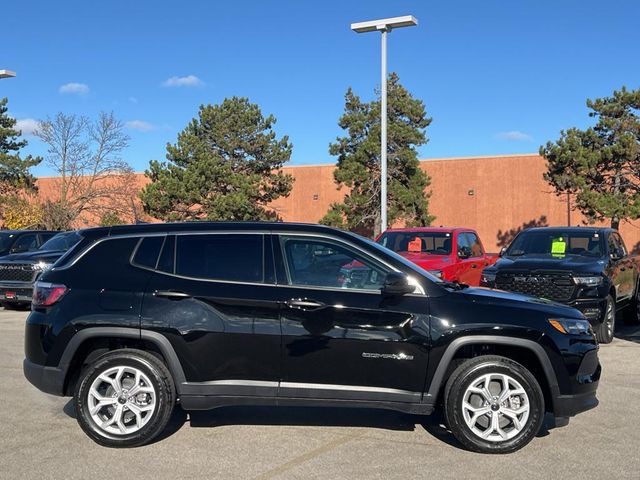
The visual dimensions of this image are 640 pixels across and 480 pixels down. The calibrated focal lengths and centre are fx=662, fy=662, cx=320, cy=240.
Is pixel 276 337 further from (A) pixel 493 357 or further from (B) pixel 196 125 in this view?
(B) pixel 196 125

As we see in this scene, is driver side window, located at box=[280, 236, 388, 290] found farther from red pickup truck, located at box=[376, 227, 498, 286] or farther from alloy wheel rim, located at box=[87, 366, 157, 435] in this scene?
red pickup truck, located at box=[376, 227, 498, 286]

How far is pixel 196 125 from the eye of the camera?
3353 centimetres

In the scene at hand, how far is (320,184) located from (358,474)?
35.0m

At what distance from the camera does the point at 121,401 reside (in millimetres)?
5336

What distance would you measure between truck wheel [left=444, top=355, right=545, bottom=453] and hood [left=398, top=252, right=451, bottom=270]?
6.08m

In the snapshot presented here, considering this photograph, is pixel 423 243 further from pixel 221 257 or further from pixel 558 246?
pixel 221 257

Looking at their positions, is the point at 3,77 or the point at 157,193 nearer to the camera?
the point at 3,77

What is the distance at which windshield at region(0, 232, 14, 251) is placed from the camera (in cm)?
1670

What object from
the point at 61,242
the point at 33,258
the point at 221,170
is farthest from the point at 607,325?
the point at 221,170

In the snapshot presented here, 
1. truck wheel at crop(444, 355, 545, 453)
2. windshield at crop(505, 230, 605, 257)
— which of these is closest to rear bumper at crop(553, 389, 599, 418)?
truck wheel at crop(444, 355, 545, 453)

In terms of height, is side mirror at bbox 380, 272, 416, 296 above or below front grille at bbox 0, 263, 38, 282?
above

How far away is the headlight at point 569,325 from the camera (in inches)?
207

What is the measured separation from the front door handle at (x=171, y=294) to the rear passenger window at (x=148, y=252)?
27cm

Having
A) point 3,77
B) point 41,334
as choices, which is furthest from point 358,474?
point 3,77
